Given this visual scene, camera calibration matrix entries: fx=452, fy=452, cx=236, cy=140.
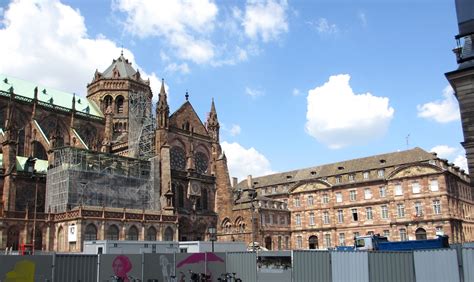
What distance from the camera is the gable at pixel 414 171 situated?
184ft

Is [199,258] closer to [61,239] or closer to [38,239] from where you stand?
[61,239]

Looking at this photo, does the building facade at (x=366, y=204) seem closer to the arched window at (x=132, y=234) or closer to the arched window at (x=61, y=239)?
the arched window at (x=132, y=234)

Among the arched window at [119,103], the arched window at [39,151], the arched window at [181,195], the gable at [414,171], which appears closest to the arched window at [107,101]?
the arched window at [119,103]

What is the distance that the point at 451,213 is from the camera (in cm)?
5472

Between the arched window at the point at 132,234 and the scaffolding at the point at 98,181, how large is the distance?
150 inches

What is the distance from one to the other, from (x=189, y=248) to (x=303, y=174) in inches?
1523

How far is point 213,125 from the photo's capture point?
222 ft

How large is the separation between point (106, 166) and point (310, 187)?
101 feet

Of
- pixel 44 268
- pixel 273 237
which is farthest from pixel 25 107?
pixel 44 268

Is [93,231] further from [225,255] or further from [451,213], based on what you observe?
[451,213]

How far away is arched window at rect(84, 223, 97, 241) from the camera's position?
4381cm

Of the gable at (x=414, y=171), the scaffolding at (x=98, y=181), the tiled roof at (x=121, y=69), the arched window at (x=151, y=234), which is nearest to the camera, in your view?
the scaffolding at (x=98, y=181)

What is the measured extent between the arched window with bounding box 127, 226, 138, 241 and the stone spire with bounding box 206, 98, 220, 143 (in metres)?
22.5

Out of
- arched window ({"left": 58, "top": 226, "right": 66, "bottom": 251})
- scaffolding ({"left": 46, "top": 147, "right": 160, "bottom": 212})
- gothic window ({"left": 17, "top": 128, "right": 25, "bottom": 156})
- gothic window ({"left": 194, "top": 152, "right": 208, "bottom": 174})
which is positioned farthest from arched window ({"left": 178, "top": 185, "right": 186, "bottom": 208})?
gothic window ({"left": 17, "top": 128, "right": 25, "bottom": 156})
